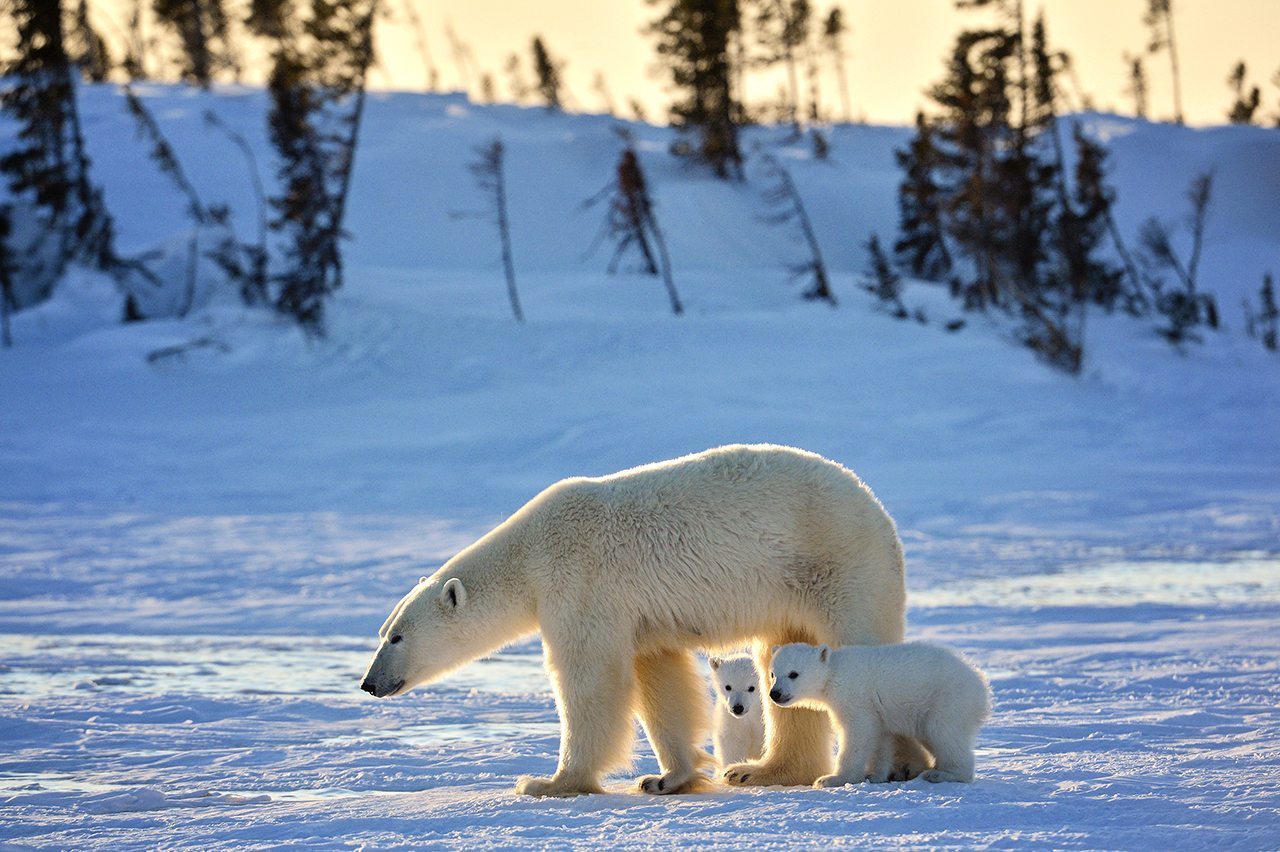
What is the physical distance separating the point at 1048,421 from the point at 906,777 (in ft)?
65.2

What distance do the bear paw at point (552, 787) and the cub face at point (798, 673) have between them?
90 centimetres

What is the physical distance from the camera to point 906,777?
5.29 m

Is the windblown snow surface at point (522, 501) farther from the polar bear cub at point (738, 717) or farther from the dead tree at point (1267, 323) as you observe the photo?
the dead tree at point (1267, 323)

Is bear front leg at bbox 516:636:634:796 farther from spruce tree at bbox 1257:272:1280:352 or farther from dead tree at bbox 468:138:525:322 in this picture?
spruce tree at bbox 1257:272:1280:352

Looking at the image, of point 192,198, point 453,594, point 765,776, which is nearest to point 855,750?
point 765,776

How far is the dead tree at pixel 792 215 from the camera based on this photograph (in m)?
35.3

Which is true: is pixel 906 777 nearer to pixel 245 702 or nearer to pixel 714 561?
pixel 714 561

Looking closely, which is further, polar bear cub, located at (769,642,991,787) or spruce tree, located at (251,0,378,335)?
spruce tree, located at (251,0,378,335)

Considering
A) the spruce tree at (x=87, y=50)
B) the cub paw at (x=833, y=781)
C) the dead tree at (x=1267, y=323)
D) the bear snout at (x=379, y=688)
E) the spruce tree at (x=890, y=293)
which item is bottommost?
the dead tree at (x=1267, y=323)

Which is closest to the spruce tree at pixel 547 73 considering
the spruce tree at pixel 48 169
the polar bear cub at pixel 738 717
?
the spruce tree at pixel 48 169

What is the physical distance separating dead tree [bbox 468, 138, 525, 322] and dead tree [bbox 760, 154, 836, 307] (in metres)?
7.67

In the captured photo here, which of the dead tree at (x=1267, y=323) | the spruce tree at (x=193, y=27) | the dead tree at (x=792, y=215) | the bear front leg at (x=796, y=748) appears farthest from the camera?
the spruce tree at (x=193, y=27)

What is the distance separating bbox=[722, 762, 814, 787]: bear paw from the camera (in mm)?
5707

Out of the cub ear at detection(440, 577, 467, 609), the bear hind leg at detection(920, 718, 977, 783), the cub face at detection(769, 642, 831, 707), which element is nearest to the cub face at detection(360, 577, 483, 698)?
the cub ear at detection(440, 577, 467, 609)
